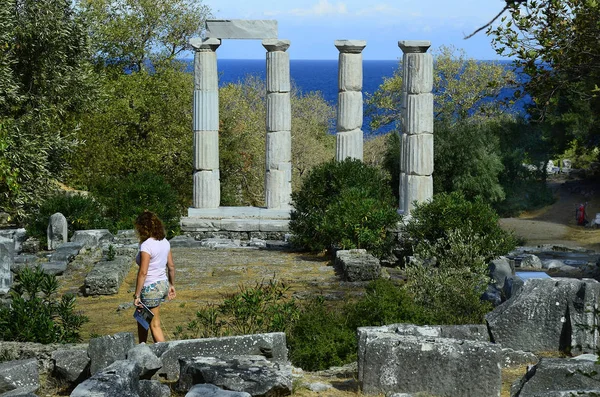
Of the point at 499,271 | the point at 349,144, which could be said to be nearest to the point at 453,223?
the point at 499,271

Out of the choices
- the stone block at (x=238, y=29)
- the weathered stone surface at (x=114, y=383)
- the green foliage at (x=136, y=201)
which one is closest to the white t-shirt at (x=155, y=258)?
the weathered stone surface at (x=114, y=383)

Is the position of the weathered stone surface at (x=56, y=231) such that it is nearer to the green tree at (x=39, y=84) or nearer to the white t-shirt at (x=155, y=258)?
the green tree at (x=39, y=84)

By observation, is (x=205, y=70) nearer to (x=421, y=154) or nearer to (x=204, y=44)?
(x=204, y=44)

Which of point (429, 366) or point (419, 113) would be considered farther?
point (419, 113)

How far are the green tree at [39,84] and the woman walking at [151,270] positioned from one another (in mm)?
11528

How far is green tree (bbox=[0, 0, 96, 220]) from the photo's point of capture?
2134cm

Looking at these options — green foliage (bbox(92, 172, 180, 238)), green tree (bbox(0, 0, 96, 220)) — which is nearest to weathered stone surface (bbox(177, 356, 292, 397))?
green foliage (bbox(92, 172, 180, 238))

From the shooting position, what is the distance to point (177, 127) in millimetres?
29578

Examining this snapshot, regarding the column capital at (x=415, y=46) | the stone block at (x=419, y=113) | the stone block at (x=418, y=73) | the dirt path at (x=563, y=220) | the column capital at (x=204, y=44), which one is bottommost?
the dirt path at (x=563, y=220)

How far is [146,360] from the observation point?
26.3ft

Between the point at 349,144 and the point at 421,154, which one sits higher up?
the point at 349,144

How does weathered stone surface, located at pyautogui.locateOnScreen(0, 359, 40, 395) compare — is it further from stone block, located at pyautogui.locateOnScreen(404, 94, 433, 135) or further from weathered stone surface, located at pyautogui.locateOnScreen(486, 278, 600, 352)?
stone block, located at pyautogui.locateOnScreen(404, 94, 433, 135)

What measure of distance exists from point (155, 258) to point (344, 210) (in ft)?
25.8

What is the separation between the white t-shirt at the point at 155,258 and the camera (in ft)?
32.7
